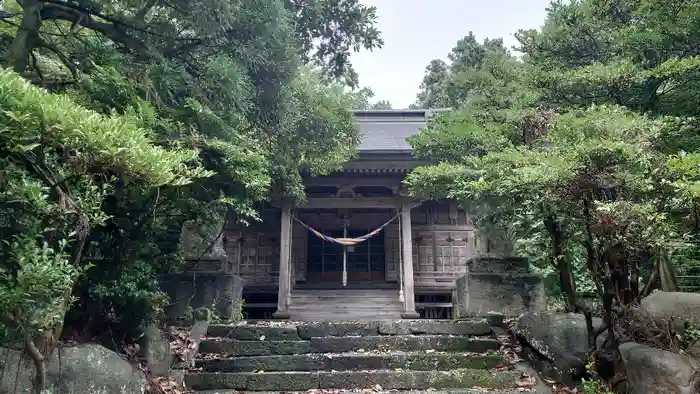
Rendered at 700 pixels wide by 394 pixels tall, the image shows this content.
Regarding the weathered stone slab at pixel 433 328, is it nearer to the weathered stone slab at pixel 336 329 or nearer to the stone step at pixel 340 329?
the stone step at pixel 340 329

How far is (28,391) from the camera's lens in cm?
397

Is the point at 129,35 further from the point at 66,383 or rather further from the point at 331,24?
the point at 66,383

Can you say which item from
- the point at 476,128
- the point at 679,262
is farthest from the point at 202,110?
the point at 679,262

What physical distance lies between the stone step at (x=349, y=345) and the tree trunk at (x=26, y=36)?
3884 mm

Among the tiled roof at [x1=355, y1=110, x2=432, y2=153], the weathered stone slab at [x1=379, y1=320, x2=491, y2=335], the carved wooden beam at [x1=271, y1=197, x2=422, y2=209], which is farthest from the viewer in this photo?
the tiled roof at [x1=355, y1=110, x2=432, y2=153]

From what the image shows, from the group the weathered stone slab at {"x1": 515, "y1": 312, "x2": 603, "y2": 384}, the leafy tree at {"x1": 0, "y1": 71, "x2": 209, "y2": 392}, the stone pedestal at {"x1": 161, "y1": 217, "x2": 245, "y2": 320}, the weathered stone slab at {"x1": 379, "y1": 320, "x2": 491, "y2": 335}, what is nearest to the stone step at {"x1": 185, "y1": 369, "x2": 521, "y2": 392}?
the weathered stone slab at {"x1": 515, "y1": 312, "x2": 603, "y2": 384}

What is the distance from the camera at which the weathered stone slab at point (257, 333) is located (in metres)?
6.95

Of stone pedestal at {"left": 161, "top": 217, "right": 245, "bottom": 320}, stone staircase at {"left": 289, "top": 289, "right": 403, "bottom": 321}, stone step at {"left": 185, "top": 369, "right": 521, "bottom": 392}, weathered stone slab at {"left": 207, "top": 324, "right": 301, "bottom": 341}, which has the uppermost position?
stone pedestal at {"left": 161, "top": 217, "right": 245, "bottom": 320}

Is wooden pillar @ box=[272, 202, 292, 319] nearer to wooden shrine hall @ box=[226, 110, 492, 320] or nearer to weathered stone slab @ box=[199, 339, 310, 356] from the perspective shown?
wooden shrine hall @ box=[226, 110, 492, 320]

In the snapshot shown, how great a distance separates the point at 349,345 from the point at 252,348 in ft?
4.18

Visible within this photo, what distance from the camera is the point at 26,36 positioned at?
5.14 m

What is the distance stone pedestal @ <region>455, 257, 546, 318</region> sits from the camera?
8359 mm

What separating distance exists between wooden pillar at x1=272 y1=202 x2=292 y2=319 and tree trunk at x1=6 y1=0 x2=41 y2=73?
20.3ft

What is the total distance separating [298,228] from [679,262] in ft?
27.3
